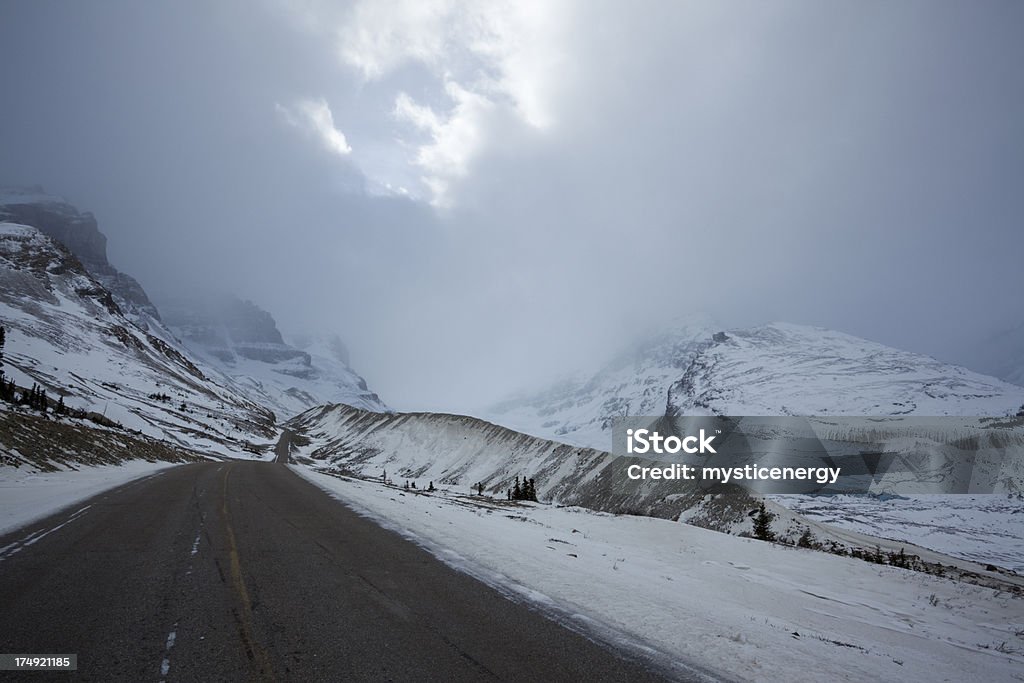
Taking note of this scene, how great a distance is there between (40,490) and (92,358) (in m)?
102

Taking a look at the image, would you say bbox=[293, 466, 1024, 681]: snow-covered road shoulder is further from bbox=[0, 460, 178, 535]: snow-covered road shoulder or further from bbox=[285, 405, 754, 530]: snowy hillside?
bbox=[285, 405, 754, 530]: snowy hillside

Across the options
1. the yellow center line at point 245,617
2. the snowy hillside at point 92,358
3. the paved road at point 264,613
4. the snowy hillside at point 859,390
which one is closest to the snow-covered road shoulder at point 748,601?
the paved road at point 264,613

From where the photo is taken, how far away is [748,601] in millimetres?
9781

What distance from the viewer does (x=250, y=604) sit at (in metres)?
6.55

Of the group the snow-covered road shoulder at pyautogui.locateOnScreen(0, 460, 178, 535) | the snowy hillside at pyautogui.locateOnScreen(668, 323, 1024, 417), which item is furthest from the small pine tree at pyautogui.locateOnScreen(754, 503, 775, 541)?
the snowy hillside at pyautogui.locateOnScreen(668, 323, 1024, 417)

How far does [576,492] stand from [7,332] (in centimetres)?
9946

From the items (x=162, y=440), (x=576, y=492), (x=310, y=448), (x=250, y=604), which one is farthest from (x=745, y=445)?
(x=250, y=604)

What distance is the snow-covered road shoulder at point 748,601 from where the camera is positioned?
610 centimetres

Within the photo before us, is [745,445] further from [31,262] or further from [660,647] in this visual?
[31,262]

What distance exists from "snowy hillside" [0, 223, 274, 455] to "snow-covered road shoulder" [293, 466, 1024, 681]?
62663 millimetres

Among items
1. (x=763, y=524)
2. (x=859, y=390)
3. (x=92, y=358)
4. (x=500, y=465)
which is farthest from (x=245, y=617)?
(x=859, y=390)

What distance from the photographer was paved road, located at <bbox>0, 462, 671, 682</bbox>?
4.90 meters

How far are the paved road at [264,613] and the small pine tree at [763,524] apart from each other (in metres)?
18.0

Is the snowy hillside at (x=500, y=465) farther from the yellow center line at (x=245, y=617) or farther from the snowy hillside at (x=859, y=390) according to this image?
the snowy hillside at (x=859, y=390)
